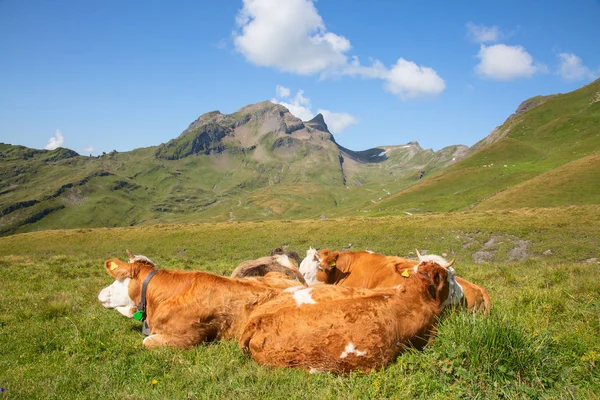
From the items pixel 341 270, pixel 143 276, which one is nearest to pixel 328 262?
pixel 341 270

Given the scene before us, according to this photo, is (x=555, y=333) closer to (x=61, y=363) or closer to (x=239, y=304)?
(x=239, y=304)

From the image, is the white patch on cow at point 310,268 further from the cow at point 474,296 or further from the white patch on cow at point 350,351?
the white patch on cow at point 350,351

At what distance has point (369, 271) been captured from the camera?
34.7 ft

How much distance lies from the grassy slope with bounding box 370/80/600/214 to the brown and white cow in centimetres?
6512

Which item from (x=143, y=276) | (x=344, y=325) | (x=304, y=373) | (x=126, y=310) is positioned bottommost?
(x=304, y=373)

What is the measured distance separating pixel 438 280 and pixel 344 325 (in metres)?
2.16

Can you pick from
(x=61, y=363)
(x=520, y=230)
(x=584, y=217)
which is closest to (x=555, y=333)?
(x=61, y=363)

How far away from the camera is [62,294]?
11461 mm

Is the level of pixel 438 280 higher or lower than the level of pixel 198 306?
higher

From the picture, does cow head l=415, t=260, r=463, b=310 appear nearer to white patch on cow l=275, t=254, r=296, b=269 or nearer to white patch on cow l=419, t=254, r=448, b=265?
white patch on cow l=419, t=254, r=448, b=265

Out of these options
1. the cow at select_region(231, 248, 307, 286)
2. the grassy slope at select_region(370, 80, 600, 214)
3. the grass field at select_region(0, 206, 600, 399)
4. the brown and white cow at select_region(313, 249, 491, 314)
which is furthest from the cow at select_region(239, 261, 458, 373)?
the grassy slope at select_region(370, 80, 600, 214)

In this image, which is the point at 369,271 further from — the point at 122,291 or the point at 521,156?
the point at 521,156

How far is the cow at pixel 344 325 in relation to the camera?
17.8 feet

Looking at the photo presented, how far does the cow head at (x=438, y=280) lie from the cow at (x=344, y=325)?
2 centimetres
